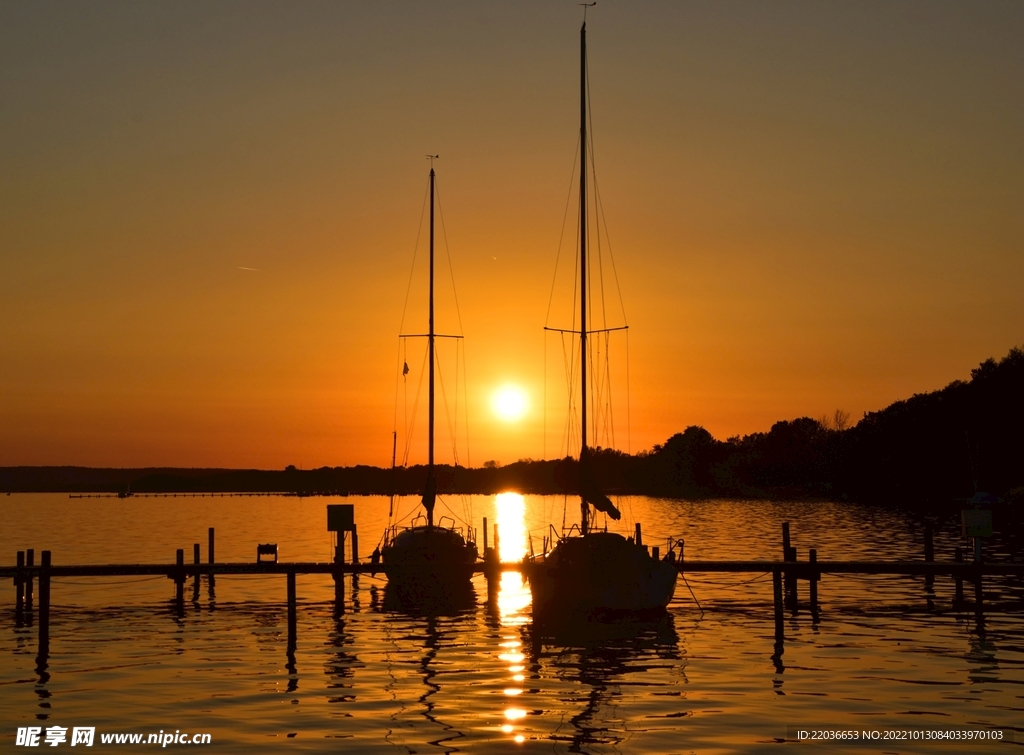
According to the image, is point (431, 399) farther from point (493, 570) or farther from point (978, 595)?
point (978, 595)

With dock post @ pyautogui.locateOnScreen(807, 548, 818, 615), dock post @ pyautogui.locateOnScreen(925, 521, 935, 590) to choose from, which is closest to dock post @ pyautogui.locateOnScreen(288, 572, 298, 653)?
dock post @ pyautogui.locateOnScreen(807, 548, 818, 615)

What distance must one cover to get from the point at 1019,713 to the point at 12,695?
2231cm

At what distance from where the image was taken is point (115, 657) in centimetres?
3328

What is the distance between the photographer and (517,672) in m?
30.2

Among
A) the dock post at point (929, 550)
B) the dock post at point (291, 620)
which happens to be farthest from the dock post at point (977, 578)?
the dock post at point (291, 620)

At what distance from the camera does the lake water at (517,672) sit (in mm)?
23344

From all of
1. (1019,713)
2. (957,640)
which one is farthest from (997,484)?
(1019,713)

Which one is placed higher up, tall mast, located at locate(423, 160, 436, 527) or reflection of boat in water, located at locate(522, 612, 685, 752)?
tall mast, located at locate(423, 160, 436, 527)

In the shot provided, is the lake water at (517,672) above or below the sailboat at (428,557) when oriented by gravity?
below

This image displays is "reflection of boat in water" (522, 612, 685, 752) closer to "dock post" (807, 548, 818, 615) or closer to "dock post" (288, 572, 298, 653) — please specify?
"dock post" (807, 548, 818, 615)

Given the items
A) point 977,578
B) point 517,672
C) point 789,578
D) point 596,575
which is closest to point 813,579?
point 789,578

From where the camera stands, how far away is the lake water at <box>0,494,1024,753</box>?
2334 centimetres

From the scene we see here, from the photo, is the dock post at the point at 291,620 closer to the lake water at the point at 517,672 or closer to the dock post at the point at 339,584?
the lake water at the point at 517,672

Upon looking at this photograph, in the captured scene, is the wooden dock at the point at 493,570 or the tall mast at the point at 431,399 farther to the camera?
the tall mast at the point at 431,399
